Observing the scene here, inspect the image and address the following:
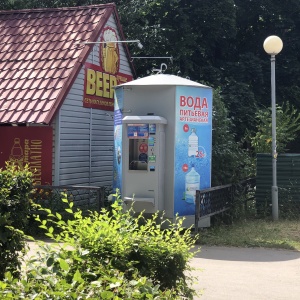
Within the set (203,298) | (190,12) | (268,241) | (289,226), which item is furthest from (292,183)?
(190,12)

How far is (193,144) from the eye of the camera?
12.0m

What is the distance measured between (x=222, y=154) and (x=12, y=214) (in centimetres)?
767

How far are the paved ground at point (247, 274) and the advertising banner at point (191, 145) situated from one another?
140 cm

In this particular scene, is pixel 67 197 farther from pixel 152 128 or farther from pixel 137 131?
pixel 152 128

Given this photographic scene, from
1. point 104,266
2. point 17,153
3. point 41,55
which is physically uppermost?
point 41,55

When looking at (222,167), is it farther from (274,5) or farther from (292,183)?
(274,5)

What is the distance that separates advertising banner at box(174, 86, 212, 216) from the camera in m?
11.8

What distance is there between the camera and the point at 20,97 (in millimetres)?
13852

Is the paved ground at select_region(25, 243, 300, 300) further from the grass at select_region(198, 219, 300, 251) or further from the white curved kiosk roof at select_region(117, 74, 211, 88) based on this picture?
the white curved kiosk roof at select_region(117, 74, 211, 88)

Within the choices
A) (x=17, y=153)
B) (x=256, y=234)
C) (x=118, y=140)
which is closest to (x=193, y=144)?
(x=118, y=140)

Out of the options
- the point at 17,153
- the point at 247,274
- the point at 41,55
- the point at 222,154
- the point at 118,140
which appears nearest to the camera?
the point at 247,274

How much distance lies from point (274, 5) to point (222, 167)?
586 inches

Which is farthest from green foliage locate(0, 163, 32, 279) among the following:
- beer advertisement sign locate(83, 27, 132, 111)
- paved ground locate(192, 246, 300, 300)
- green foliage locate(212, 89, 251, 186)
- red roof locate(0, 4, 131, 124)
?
beer advertisement sign locate(83, 27, 132, 111)

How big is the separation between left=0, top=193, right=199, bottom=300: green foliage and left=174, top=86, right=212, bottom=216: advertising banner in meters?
6.50
